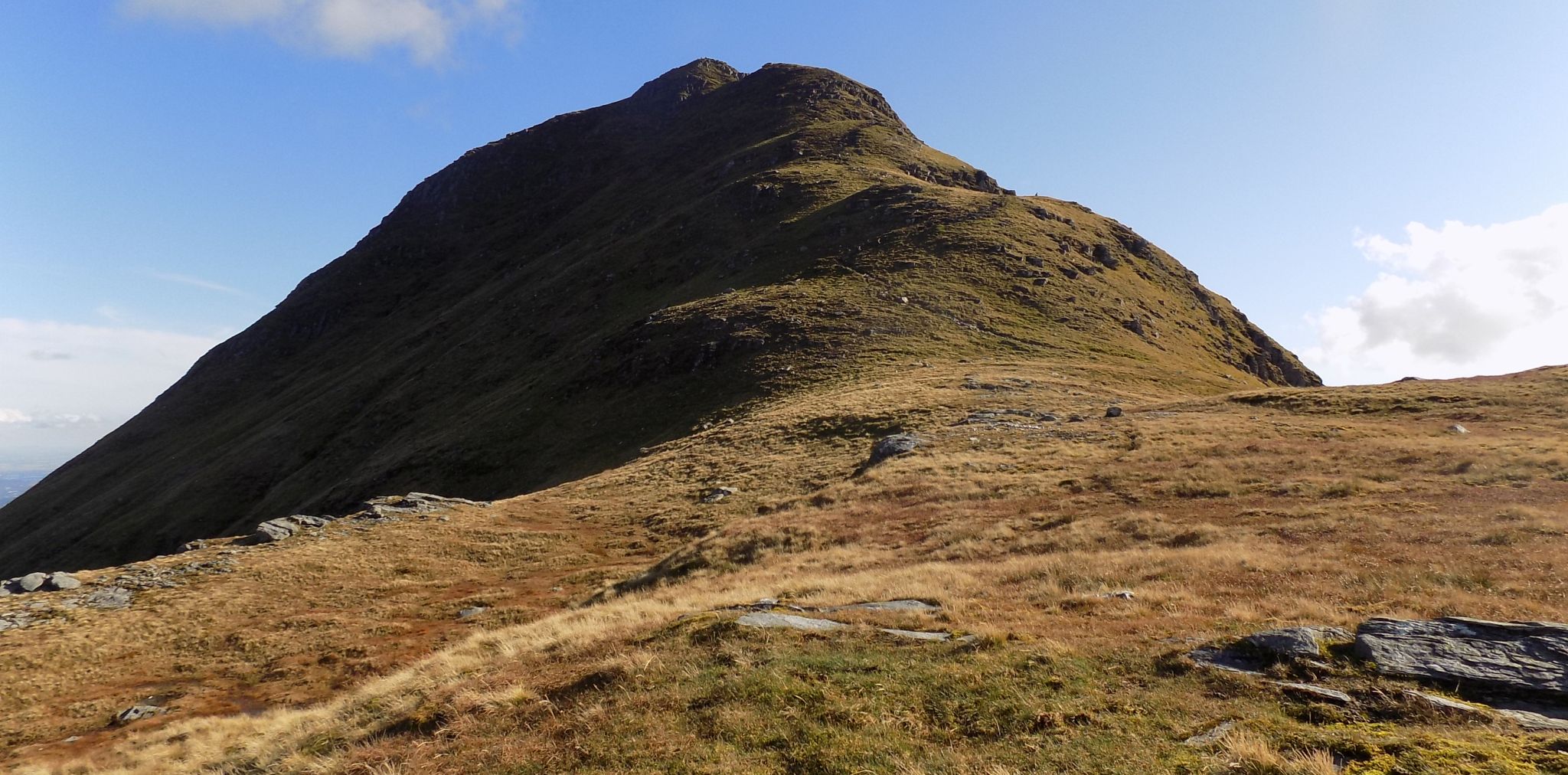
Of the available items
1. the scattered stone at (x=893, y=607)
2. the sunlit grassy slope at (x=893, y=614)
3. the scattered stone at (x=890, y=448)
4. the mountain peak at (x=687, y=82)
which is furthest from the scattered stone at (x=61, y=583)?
the mountain peak at (x=687, y=82)

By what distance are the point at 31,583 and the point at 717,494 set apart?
27.0 m

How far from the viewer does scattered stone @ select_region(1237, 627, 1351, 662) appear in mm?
10234

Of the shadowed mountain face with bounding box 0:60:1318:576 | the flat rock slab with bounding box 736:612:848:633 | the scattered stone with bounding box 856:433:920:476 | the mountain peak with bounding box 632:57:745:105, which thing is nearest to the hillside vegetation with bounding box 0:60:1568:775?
the flat rock slab with bounding box 736:612:848:633

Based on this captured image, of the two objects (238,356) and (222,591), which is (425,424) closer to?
(222,591)

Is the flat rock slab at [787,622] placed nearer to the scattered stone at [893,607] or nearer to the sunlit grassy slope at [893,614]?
the sunlit grassy slope at [893,614]

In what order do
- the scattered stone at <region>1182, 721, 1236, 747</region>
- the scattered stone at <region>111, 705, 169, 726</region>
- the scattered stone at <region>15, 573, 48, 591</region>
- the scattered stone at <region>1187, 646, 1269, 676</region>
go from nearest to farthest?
the scattered stone at <region>1182, 721, 1236, 747</region> → the scattered stone at <region>1187, 646, 1269, 676</region> → the scattered stone at <region>111, 705, 169, 726</region> → the scattered stone at <region>15, 573, 48, 591</region>

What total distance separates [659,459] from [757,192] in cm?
6806

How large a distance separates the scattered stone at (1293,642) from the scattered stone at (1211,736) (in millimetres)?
2613

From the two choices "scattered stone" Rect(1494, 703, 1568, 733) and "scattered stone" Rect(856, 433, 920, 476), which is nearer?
"scattered stone" Rect(1494, 703, 1568, 733)

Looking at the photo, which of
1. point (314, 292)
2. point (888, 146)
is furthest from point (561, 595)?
point (314, 292)

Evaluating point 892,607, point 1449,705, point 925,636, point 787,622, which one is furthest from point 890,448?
point 1449,705

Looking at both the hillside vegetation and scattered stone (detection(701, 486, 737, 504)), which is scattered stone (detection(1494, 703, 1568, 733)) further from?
scattered stone (detection(701, 486, 737, 504))

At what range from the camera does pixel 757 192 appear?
10694 cm

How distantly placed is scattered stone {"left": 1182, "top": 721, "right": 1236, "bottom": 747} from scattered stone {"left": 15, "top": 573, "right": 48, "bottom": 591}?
37.5 metres
